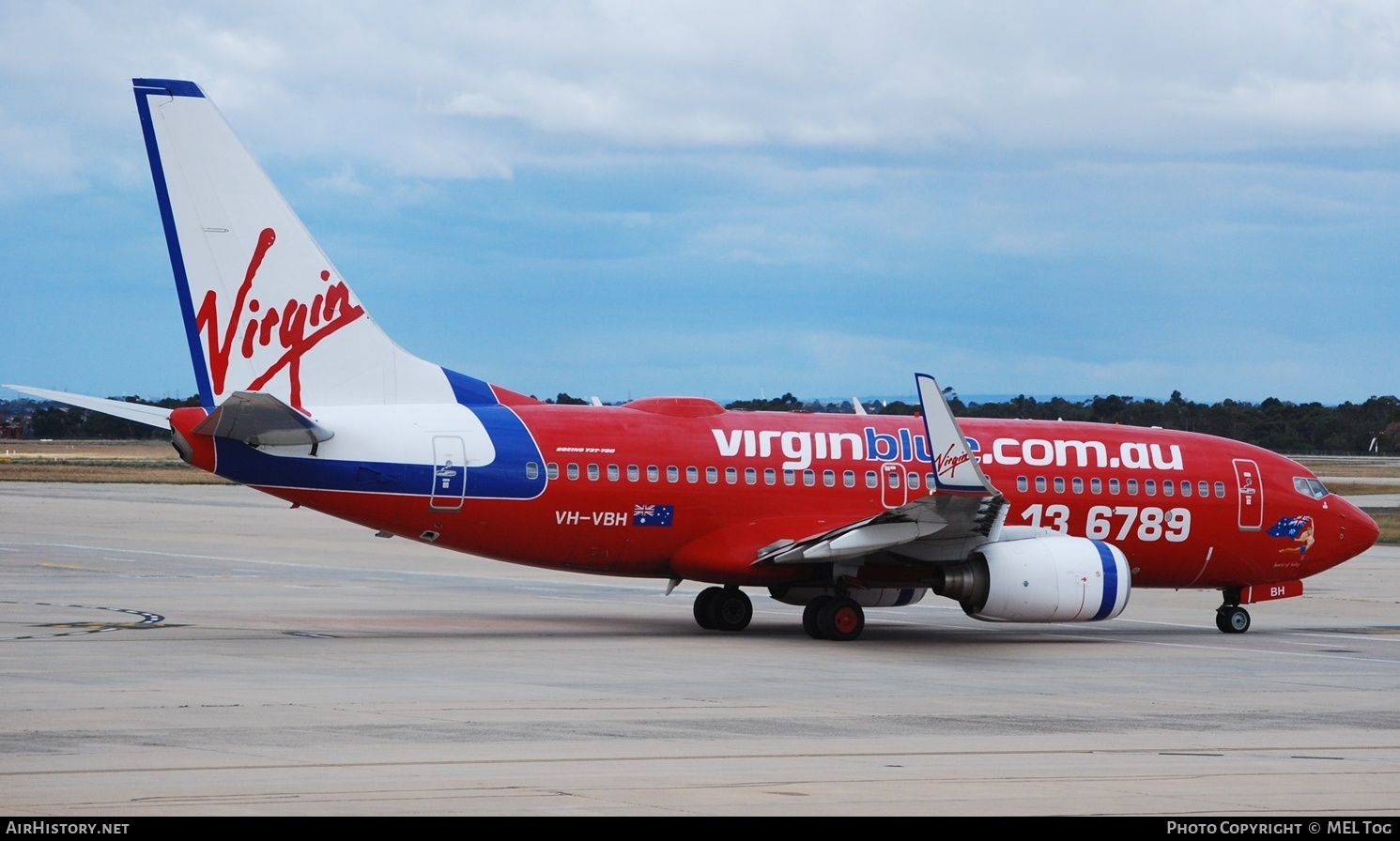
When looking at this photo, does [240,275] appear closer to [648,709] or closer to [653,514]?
[653,514]

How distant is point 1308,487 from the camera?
30.0 metres

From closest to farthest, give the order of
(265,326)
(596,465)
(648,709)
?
(648,709)
(265,326)
(596,465)

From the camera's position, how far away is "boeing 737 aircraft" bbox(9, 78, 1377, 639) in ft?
77.2

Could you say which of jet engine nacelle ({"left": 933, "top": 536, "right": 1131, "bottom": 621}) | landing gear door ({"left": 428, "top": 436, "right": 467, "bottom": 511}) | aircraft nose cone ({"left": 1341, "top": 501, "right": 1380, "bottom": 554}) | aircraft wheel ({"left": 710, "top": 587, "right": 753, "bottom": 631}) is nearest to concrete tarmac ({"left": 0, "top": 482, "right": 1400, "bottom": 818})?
aircraft wheel ({"left": 710, "top": 587, "right": 753, "bottom": 631})

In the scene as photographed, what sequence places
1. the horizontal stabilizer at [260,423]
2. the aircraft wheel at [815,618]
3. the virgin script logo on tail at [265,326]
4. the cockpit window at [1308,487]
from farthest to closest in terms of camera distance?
the cockpit window at [1308,487] → the aircraft wheel at [815,618] → the virgin script logo on tail at [265,326] → the horizontal stabilizer at [260,423]

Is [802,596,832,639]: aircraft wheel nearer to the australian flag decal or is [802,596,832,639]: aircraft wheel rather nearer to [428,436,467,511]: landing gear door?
the australian flag decal

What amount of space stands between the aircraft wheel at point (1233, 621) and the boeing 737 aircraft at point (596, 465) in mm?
2240

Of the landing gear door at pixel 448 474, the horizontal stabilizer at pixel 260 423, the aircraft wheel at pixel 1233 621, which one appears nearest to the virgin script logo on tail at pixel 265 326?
the horizontal stabilizer at pixel 260 423

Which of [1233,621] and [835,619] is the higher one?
[835,619]

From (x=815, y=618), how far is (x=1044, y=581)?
332cm

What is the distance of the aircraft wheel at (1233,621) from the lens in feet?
96.1

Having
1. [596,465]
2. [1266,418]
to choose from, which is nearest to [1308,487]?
[596,465]

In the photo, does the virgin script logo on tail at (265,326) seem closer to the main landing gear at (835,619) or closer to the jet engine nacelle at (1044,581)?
the main landing gear at (835,619)
